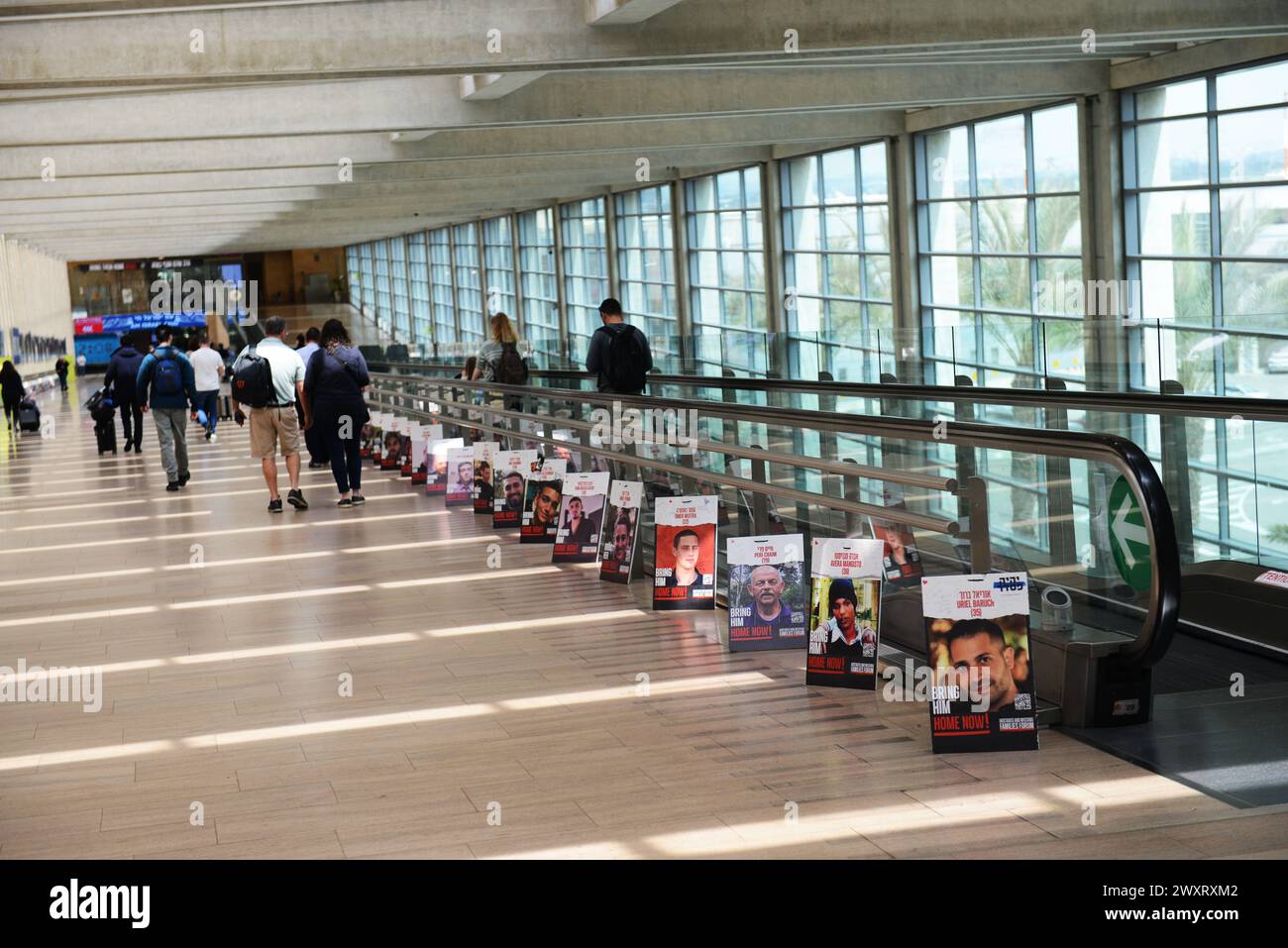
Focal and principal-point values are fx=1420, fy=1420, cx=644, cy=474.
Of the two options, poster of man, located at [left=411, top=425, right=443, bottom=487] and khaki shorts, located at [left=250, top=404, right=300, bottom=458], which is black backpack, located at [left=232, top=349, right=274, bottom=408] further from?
poster of man, located at [left=411, top=425, right=443, bottom=487]

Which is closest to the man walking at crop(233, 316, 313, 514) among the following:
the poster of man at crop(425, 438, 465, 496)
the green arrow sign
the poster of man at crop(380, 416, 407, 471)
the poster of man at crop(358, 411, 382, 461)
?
the poster of man at crop(425, 438, 465, 496)

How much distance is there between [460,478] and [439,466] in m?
1.00

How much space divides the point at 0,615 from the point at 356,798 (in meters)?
4.99

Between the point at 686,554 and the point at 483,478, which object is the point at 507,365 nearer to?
the point at 483,478

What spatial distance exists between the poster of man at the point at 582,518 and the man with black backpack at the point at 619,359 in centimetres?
184

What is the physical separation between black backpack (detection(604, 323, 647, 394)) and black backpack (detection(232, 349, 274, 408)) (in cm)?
374

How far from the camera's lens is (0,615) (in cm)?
869

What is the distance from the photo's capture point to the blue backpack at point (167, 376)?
15742 mm

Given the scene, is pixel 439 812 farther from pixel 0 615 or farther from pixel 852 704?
pixel 0 615

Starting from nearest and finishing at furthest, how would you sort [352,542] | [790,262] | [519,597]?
[519,597] → [352,542] → [790,262]

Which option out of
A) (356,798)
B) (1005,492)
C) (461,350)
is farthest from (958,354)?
(461,350)

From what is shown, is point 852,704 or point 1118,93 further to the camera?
point 1118,93

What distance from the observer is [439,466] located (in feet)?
44.1
